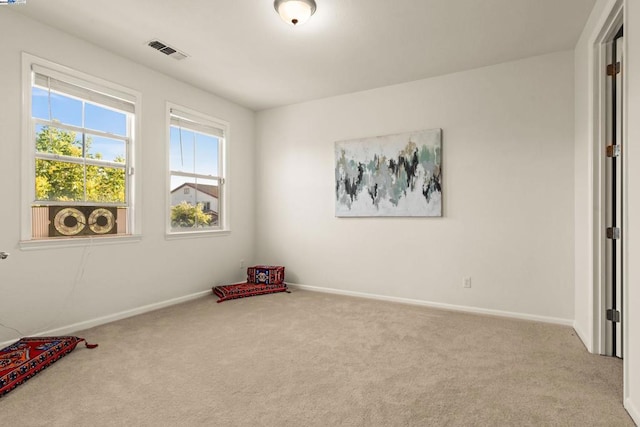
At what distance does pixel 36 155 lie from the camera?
2969 millimetres

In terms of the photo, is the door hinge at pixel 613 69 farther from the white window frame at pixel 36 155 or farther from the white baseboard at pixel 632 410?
the white window frame at pixel 36 155

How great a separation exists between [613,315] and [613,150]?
49.2 inches

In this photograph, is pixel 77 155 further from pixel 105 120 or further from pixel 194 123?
pixel 194 123

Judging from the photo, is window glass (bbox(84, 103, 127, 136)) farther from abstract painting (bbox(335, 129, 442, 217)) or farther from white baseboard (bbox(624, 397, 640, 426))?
white baseboard (bbox(624, 397, 640, 426))

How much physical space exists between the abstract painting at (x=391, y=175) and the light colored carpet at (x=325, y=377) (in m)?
1.45

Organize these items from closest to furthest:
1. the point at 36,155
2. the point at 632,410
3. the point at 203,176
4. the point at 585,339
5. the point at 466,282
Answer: the point at 632,410 → the point at 585,339 → the point at 36,155 → the point at 466,282 → the point at 203,176

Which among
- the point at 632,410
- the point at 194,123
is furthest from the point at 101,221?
the point at 632,410

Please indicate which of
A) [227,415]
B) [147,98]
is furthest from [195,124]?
[227,415]

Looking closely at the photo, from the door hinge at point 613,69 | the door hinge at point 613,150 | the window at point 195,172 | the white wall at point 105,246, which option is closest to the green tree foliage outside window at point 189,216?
the window at point 195,172

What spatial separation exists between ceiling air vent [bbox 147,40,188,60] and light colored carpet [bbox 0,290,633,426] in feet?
9.06

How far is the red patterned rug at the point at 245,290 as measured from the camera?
4.36 metres

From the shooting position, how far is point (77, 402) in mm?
1964

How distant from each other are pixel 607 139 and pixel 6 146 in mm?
4762

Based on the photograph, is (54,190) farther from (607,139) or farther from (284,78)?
(607,139)
